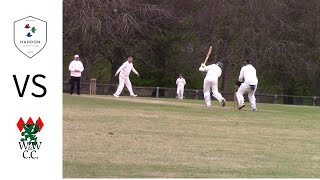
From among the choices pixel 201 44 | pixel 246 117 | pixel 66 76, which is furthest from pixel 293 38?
pixel 246 117

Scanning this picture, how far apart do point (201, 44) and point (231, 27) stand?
107 inches

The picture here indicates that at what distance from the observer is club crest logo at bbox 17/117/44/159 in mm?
7352

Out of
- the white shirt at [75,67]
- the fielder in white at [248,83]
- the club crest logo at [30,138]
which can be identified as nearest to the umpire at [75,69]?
the white shirt at [75,67]

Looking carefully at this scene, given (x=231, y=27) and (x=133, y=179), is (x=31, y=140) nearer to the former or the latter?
(x=133, y=179)

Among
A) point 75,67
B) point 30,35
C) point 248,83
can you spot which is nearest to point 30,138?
point 30,35

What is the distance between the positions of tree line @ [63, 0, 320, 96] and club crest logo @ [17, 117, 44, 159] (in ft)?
128

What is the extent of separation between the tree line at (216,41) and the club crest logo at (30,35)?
39000 millimetres

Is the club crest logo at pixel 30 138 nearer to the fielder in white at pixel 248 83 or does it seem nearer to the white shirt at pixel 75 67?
the fielder in white at pixel 248 83

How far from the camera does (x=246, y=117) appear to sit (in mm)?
19219

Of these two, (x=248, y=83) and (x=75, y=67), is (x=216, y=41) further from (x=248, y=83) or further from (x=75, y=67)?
(x=248, y=83)

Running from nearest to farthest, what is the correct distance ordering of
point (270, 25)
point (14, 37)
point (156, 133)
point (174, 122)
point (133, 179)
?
point (14, 37), point (133, 179), point (156, 133), point (174, 122), point (270, 25)

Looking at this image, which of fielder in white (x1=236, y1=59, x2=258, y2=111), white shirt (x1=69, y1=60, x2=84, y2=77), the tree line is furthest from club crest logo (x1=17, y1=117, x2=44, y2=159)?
the tree line

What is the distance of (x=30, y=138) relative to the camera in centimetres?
742

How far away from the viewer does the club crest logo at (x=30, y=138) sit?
24.1 ft
